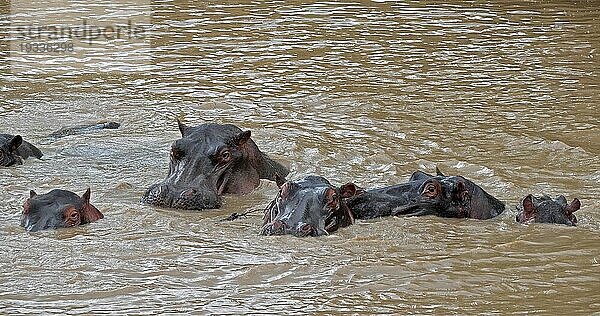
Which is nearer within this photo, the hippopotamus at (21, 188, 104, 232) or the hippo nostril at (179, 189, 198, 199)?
the hippopotamus at (21, 188, 104, 232)

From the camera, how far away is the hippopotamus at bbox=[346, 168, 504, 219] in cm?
720

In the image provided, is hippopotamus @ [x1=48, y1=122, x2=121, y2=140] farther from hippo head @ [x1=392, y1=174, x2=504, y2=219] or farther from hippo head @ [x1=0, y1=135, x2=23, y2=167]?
hippo head @ [x1=392, y1=174, x2=504, y2=219]

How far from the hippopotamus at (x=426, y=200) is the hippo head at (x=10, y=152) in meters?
3.12

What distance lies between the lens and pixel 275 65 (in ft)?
43.4

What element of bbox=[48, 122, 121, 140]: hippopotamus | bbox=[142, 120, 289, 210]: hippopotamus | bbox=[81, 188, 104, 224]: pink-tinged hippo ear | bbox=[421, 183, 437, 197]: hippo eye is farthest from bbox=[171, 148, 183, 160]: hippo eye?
bbox=[48, 122, 121, 140]: hippopotamus

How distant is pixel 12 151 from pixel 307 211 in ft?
10.8

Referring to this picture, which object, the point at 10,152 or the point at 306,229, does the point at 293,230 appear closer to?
the point at 306,229

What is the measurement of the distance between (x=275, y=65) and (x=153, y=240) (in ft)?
21.6

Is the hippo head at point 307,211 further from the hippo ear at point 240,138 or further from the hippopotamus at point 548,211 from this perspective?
the hippo ear at point 240,138

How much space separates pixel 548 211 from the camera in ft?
23.6

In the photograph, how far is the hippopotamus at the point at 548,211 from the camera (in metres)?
7.11

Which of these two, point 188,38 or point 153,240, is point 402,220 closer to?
point 153,240

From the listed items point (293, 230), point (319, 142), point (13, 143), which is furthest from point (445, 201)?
point (13, 143)

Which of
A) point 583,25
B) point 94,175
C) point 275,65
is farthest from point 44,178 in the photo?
point 583,25
